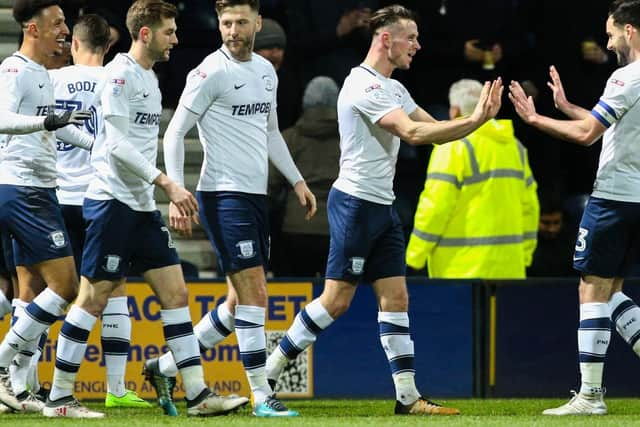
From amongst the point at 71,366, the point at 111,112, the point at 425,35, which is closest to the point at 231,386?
the point at 71,366

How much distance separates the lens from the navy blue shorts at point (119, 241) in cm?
823

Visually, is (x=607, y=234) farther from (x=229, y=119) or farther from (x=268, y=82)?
(x=229, y=119)

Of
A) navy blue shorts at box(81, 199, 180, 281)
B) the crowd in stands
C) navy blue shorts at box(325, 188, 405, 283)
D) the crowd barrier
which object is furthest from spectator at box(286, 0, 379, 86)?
navy blue shorts at box(81, 199, 180, 281)

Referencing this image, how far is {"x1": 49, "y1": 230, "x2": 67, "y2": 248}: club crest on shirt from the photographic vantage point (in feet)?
27.9

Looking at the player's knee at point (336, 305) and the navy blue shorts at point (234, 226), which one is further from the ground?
the navy blue shorts at point (234, 226)

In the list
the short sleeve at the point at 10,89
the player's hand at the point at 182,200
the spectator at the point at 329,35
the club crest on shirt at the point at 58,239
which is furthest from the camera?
the spectator at the point at 329,35

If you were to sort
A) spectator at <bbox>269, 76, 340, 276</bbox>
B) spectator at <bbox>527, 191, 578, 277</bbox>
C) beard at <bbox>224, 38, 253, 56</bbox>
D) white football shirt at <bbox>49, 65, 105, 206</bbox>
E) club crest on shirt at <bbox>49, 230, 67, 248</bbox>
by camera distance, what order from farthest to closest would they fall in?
spectator at <bbox>527, 191, 578, 277</bbox> → spectator at <bbox>269, 76, 340, 276</bbox> → white football shirt at <bbox>49, 65, 105, 206</bbox> → club crest on shirt at <bbox>49, 230, 67, 248</bbox> → beard at <bbox>224, 38, 253, 56</bbox>

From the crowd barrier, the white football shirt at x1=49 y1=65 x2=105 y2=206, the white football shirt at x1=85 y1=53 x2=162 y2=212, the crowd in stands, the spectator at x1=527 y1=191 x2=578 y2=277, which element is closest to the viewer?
the white football shirt at x1=85 y1=53 x2=162 y2=212

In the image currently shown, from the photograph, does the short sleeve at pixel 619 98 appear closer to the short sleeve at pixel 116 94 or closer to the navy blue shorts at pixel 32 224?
the short sleeve at pixel 116 94

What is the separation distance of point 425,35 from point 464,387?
3611 millimetres

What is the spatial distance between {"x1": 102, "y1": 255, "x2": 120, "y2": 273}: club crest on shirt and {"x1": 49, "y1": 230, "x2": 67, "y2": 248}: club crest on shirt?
1.40ft

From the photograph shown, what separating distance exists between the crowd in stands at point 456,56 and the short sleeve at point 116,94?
3.74m

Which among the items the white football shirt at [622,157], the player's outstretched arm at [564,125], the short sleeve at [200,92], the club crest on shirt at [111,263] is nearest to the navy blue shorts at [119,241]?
the club crest on shirt at [111,263]

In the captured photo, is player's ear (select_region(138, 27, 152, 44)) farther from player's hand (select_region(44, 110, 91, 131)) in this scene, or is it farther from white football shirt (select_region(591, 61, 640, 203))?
white football shirt (select_region(591, 61, 640, 203))
